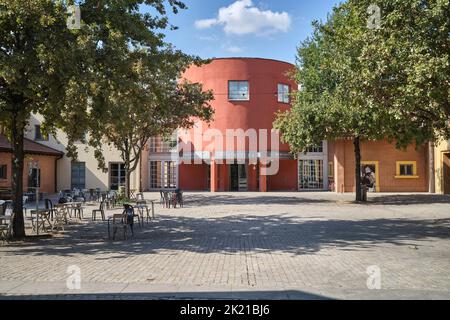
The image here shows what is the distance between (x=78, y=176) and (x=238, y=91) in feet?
48.0

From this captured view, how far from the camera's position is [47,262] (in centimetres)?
879

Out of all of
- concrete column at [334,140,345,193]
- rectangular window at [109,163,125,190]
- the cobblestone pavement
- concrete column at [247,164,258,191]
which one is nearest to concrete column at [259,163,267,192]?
concrete column at [247,164,258,191]

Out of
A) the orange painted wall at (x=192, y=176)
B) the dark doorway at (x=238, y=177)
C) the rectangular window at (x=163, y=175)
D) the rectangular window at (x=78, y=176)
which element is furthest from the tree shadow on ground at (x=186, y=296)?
the rectangular window at (x=163, y=175)

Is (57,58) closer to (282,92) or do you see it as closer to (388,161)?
(388,161)

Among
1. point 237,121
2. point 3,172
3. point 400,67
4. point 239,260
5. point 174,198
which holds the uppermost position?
point 237,121

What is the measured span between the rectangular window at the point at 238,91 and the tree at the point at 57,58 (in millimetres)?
24013

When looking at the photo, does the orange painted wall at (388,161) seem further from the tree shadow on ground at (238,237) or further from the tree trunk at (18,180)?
the tree trunk at (18,180)

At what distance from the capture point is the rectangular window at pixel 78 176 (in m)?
35.8

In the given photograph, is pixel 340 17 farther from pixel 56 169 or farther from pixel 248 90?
pixel 56 169

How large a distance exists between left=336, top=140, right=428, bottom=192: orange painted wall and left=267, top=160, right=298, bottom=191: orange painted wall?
233 inches

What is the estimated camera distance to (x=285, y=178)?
38.5 meters

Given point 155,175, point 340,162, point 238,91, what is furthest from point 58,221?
point 155,175
